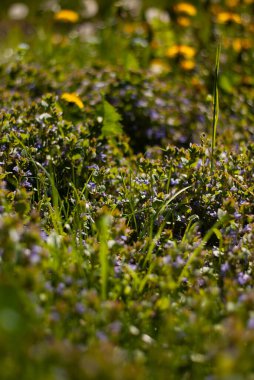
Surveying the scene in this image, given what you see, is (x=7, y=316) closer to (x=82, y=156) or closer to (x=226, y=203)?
(x=226, y=203)

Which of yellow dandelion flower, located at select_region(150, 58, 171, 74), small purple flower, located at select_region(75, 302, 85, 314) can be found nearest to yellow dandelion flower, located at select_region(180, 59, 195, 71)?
yellow dandelion flower, located at select_region(150, 58, 171, 74)

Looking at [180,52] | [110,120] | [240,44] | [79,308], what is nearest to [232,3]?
[240,44]

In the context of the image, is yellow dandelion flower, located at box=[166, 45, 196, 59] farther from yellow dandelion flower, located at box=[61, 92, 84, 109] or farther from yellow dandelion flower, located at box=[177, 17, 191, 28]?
yellow dandelion flower, located at box=[61, 92, 84, 109]

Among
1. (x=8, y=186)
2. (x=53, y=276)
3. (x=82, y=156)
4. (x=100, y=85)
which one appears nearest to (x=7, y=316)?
(x=53, y=276)

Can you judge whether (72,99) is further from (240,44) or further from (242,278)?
(240,44)

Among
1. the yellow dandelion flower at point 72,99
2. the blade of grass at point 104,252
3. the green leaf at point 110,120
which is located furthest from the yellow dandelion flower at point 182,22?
the blade of grass at point 104,252

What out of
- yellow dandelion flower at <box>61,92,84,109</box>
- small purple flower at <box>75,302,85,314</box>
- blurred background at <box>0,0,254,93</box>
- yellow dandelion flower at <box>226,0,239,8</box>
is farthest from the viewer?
yellow dandelion flower at <box>226,0,239,8</box>

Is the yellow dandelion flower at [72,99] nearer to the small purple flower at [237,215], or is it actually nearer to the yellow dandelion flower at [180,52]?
the small purple flower at [237,215]

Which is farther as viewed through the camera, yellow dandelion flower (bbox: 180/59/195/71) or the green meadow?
yellow dandelion flower (bbox: 180/59/195/71)
